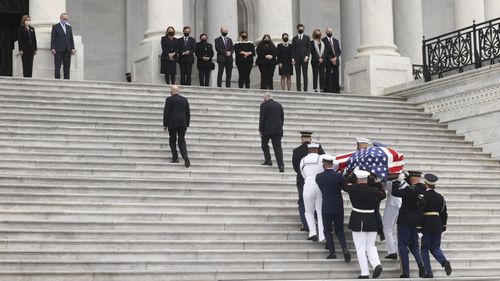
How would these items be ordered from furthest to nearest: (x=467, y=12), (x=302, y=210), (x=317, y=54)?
(x=467, y=12) < (x=317, y=54) < (x=302, y=210)

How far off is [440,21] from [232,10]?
11290 mm

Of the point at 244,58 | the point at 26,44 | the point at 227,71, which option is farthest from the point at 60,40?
the point at 244,58

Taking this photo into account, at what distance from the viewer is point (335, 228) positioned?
18.5 metres

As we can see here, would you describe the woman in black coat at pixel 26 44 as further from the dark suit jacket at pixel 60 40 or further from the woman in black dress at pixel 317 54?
the woman in black dress at pixel 317 54

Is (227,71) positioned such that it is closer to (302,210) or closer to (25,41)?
(25,41)

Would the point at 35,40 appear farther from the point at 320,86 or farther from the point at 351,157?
the point at 351,157

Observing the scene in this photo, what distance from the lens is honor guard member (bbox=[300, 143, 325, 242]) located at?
18875 mm

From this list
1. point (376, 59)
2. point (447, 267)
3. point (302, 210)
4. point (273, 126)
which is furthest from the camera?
point (376, 59)

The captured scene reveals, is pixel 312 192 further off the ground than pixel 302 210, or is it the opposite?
pixel 312 192

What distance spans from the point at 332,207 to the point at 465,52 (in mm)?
11647

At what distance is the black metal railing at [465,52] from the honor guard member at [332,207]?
10.2 meters

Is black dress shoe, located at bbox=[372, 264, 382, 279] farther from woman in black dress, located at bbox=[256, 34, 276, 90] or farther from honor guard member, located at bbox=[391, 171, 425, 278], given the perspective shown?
woman in black dress, located at bbox=[256, 34, 276, 90]

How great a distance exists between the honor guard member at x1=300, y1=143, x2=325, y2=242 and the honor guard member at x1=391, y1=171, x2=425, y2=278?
1.34 metres

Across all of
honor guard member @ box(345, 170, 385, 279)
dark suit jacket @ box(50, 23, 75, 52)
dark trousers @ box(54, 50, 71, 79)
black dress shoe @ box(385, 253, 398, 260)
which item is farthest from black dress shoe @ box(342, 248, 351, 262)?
dark suit jacket @ box(50, 23, 75, 52)
